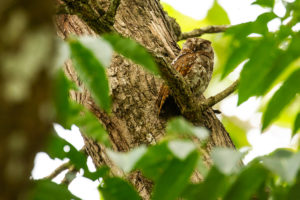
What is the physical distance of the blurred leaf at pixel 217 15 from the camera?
5504 mm

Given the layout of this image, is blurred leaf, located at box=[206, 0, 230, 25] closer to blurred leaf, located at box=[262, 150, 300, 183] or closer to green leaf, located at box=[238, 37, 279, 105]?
green leaf, located at box=[238, 37, 279, 105]

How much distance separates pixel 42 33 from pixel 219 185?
78 cm

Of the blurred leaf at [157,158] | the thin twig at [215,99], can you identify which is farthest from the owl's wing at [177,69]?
the blurred leaf at [157,158]

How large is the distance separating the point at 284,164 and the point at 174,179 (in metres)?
0.36

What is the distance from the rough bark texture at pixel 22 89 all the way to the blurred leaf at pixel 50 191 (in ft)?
2.51

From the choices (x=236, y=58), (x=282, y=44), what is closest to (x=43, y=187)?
(x=236, y=58)

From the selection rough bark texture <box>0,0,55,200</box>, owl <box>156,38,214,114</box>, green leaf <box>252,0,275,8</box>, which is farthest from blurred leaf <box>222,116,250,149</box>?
rough bark texture <box>0,0,55,200</box>

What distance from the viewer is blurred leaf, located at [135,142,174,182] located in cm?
151

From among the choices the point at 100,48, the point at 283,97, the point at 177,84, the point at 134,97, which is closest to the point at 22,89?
the point at 100,48

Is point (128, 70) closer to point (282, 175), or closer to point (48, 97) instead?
point (282, 175)

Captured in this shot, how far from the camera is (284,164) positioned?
137cm

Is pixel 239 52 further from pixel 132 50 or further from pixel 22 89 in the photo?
pixel 22 89

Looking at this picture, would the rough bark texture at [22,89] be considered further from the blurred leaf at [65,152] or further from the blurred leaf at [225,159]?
the blurred leaf at [65,152]

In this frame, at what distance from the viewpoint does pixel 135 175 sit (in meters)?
2.88
